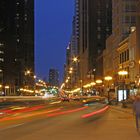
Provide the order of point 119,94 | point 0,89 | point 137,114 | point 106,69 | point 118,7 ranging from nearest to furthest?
point 137,114
point 119,94
point 118,7
point 106,69
point 0,89

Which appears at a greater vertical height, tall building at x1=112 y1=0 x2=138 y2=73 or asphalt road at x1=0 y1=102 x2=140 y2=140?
tall building at x1=112 y1=0 x2=138 y2=73

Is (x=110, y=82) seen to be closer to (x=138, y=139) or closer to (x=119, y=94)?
(x=119, y=94)

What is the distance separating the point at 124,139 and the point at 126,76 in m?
93.3

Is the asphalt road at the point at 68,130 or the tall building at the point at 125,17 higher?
the tall building at the point at 125,17

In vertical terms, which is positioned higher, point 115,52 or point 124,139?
point 115,52

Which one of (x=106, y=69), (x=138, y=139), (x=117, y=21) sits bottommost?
(x=138, y=139)

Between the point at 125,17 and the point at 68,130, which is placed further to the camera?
the point at 125,17

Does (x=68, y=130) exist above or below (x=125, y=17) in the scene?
below

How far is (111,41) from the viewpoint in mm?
148375

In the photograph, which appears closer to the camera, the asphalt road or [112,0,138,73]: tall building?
the asphalt road

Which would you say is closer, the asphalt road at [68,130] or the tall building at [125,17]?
the asphalt road at [68,130]

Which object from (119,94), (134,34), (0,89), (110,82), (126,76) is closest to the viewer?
(119,94)

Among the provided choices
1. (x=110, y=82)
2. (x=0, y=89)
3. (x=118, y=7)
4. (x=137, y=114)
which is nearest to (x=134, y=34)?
(x=118, y=7)

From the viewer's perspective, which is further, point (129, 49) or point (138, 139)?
point (129, 49)
